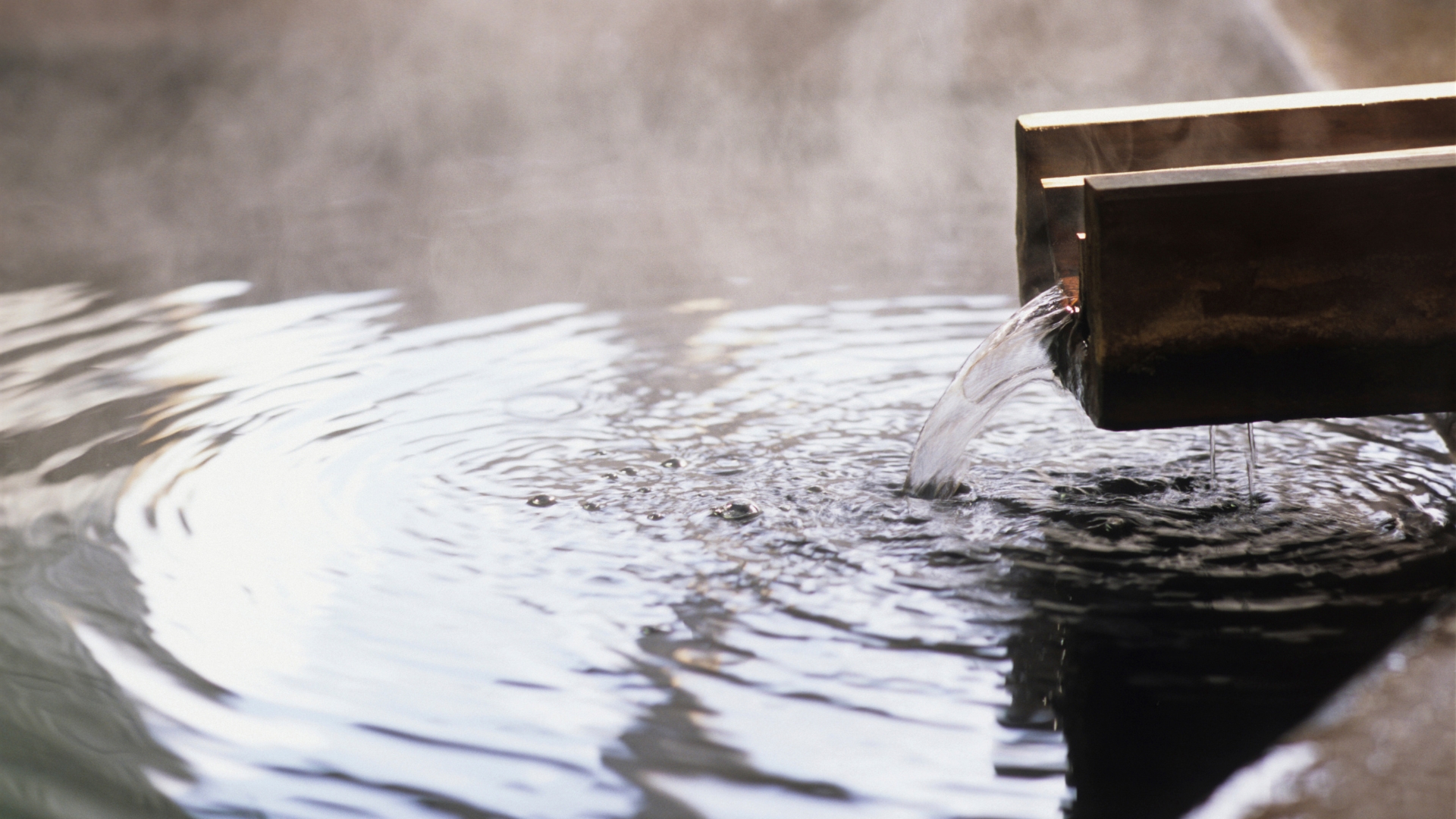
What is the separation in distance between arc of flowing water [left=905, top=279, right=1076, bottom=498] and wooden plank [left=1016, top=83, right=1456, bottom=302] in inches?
20.2

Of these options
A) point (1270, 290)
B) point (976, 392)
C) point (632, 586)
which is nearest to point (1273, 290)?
point (1270, 290)

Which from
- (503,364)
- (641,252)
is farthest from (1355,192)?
(641,252)

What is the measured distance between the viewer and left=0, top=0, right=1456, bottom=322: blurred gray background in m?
5.85

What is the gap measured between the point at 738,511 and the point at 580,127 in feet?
26.3

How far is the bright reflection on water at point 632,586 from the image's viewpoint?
1937 millimetres

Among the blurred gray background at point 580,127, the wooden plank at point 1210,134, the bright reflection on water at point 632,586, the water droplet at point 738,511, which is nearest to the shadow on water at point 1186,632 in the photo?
the bright reflection on water at point 632,586

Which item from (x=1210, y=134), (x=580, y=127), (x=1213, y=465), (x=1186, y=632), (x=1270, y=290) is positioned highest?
(x=580, y=127)

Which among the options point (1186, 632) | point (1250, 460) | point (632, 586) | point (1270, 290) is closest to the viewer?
point (1186, 632)

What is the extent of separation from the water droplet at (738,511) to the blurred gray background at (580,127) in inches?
86.3

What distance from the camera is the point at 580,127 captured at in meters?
10.4

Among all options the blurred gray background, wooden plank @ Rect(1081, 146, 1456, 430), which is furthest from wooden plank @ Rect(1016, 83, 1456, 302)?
the blurred gray background

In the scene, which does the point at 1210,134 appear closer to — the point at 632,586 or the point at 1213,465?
the point at 1213,465

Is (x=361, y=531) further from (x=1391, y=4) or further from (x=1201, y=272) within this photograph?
(x=1391, y=4)

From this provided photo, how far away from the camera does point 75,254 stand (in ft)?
20.5
